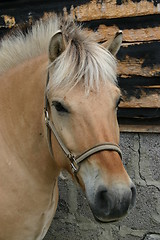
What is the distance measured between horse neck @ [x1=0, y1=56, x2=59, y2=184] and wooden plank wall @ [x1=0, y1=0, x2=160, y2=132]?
2.77 ft

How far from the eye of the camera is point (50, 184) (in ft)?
6.34

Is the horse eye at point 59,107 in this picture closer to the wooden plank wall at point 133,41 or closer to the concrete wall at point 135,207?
the wooden plank wall at point 133,41

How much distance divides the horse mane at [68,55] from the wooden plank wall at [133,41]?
24.4 inches

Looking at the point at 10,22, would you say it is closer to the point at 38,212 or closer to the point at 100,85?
A: the point at 100,85

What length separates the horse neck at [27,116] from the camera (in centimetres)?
178

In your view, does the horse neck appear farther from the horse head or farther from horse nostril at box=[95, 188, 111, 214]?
horse nostril at box=[95, 188, 111, 214]

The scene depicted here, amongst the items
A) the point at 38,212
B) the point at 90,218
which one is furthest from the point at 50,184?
the point at 90,218

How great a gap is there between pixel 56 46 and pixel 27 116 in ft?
1.49

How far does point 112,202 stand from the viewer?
4.49ft

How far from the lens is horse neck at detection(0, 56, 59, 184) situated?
1.78 metres

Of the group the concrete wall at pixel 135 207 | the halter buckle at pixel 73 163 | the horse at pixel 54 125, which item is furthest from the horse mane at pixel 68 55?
the concrete wall at pixel 135 207

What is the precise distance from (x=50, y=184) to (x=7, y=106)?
1.80 feet

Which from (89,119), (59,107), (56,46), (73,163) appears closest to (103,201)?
(73,163)

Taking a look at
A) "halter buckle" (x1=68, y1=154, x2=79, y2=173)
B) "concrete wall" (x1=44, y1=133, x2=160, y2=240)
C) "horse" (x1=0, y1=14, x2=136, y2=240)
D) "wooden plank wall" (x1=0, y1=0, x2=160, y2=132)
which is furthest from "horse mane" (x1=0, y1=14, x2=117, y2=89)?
"concrete wall" (x1=44, y1=133, x2=160, y2=240)
